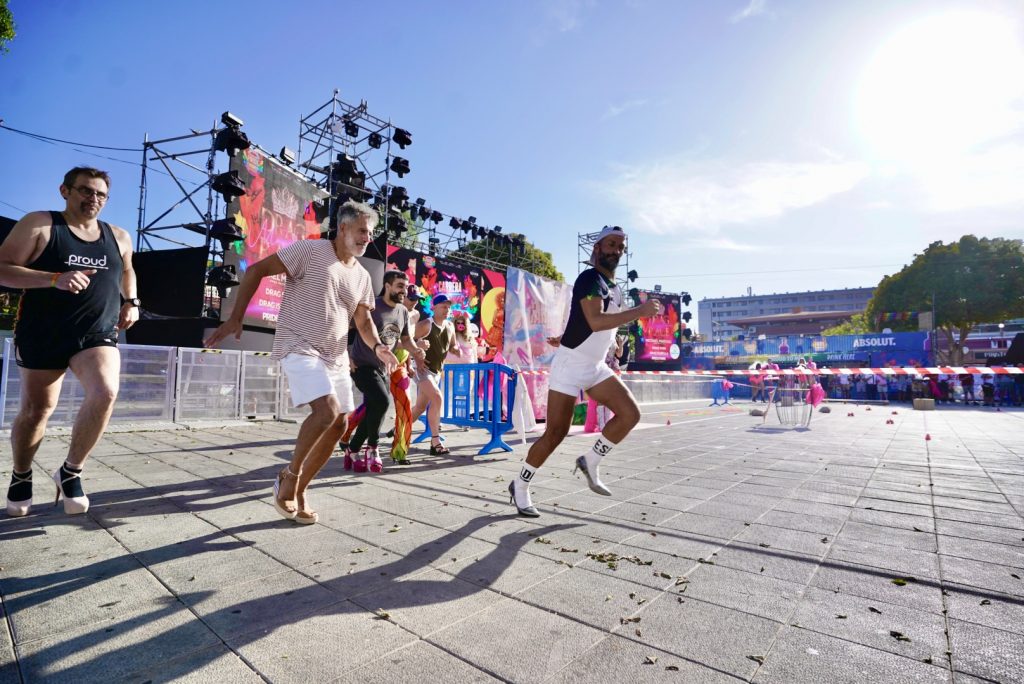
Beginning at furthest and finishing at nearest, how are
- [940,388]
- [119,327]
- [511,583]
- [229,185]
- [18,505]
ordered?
[940,388], [229,185], [119,327], [18,505], [511,583]

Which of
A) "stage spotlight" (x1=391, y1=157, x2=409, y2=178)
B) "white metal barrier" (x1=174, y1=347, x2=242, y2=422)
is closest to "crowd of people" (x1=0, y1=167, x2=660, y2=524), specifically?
"white metal barrier" (x1=174, y1=347, x2=242, y2=422)

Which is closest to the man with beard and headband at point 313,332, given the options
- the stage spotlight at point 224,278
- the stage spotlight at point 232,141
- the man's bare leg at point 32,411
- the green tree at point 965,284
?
the man's bare leg at point 32,411

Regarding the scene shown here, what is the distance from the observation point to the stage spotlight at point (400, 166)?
21844 millimetres

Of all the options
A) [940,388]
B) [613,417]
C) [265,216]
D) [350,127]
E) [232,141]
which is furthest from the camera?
[940,388]

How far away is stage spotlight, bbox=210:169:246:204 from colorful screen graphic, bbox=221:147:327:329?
0.41 feet

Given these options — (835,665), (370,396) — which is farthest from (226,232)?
(835,665)

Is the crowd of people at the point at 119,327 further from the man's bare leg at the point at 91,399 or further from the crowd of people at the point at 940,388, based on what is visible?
the crowd of people at the point at 940,388

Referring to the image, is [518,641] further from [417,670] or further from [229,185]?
[229,185]

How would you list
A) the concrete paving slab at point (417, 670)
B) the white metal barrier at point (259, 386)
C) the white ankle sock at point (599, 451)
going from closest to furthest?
the concrete paving slab at point (417, 670) < the white ankle sock at point (599, 451) < the white metal barrier at point (259, 386)

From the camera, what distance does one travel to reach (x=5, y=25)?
11.3 meters

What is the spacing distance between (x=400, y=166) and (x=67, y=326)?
66.6 ft

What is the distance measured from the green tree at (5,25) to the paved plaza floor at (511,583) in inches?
492

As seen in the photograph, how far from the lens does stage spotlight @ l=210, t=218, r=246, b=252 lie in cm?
1223

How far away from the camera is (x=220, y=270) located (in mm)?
12977
